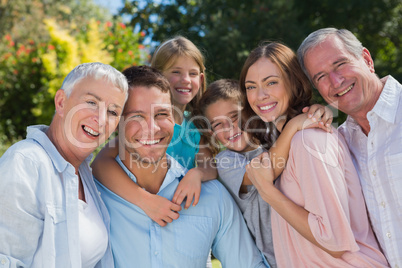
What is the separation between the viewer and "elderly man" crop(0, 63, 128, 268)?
1.98 m

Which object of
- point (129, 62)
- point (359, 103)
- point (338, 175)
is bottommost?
point (129, 62)

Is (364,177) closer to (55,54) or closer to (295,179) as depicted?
(295,179)

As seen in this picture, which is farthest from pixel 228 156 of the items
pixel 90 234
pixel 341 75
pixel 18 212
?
pixel 18 212

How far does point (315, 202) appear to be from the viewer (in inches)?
89.6

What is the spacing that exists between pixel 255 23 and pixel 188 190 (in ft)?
23.5

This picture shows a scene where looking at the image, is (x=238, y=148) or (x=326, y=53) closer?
(x=326, y=53)

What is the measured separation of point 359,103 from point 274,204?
95 cm

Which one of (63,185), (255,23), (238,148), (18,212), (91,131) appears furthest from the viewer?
(255,23)

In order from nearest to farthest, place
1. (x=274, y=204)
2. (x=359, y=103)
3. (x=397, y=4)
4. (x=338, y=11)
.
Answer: (x=274, y=204) → (x=359, y=103) → (x=338, y=11) → (x=397, y=4)

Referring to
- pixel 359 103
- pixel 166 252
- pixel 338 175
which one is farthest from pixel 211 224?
pixel 359 103

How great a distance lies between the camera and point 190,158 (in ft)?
12.9

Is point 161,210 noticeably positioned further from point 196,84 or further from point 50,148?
point 196,84

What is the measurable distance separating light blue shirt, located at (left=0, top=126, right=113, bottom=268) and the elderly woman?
3.99 feet

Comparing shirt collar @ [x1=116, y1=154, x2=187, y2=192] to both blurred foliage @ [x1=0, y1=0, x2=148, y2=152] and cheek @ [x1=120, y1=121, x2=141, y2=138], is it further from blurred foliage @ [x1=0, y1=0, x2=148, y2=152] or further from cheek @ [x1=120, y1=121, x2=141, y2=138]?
blurred foliage @ [x1=0, y1=0, x2=148, y2=152]
